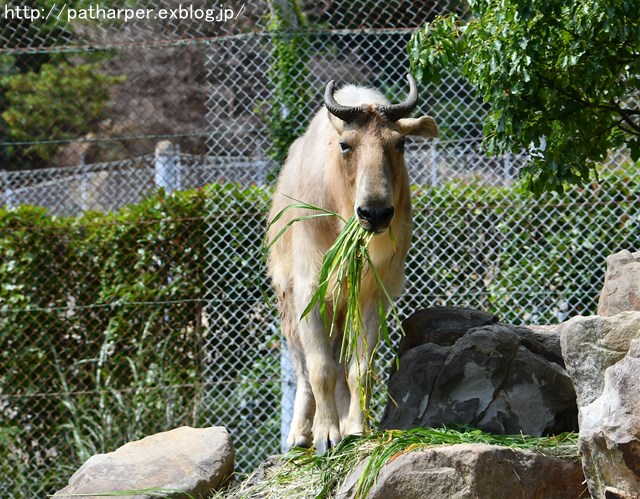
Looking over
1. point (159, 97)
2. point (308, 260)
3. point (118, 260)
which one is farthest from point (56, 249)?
point (159, 97)

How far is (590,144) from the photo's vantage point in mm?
5434

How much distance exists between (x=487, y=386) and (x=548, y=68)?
187 cm

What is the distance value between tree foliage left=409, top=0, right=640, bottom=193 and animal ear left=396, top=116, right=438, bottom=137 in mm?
286

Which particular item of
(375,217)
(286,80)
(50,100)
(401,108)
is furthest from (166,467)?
(50,100)

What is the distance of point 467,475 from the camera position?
4.32 m

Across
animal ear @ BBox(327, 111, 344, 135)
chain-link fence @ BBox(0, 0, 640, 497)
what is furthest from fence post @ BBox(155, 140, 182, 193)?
animal ear @ BBox(327, 111, 344, 135)

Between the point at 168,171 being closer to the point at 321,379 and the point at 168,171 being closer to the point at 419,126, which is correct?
the point at 419,126

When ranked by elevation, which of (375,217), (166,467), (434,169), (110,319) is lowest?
(166,467)

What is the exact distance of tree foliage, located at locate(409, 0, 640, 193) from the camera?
4.85 m

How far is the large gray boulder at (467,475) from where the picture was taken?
4.32 metres

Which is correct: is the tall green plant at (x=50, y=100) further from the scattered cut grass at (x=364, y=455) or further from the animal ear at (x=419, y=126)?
the scattered cut grass at (x=364, y=455)

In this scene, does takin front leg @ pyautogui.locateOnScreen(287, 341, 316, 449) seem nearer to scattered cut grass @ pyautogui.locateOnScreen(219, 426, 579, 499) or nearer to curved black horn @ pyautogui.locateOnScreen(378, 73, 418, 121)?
scattered cut grass @ pyautogui.locateOnScreen(219, 426, 579, 499)

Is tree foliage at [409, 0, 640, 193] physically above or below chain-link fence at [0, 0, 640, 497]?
above

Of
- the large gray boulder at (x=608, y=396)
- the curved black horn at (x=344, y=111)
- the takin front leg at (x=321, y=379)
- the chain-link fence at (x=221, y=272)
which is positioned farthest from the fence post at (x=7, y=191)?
the large gray boulder at (x=608, y=396)
